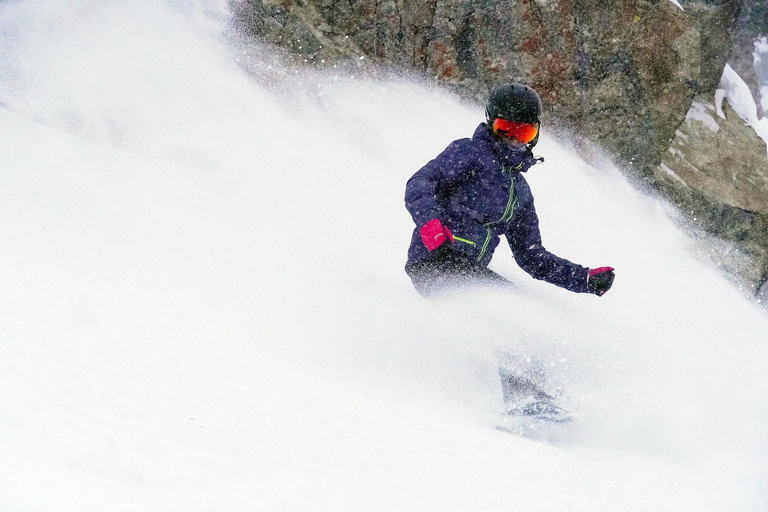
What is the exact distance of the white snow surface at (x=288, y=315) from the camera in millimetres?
1695

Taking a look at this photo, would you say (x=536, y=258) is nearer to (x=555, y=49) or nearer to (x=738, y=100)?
(x=555, y=49)

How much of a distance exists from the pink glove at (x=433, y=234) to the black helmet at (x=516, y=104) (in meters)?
→ 0.72

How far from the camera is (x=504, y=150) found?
10.2ft

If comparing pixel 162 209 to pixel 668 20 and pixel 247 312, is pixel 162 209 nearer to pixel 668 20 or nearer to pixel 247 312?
pixel 247 312

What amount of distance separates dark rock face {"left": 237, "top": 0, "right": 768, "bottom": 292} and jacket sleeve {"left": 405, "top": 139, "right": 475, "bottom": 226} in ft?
13.4

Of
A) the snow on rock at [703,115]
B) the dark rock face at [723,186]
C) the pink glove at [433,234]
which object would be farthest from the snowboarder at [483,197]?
the snow on rock at [703,115]

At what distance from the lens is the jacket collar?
312 cm

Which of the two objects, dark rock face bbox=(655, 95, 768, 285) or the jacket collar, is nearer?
the jacket collar

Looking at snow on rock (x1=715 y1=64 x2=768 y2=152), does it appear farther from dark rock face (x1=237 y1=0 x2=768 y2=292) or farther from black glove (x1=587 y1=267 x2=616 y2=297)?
black glove (x1=587 y1=267 x2=616 y2=297)

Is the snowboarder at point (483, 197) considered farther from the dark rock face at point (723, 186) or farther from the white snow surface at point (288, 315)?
the dark rock face at point (723, 186)

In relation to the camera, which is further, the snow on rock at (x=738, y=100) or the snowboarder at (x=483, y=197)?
the snow on rock at (x=738, y=100)

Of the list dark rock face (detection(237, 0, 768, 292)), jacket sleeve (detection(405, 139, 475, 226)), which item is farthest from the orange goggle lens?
dark rock face (detection(237, 0, 768, 292))

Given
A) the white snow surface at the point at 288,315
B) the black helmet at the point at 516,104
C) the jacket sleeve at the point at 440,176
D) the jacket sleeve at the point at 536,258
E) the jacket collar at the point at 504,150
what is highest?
the black helmet at the point at 516,104

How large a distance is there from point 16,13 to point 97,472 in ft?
20.9
